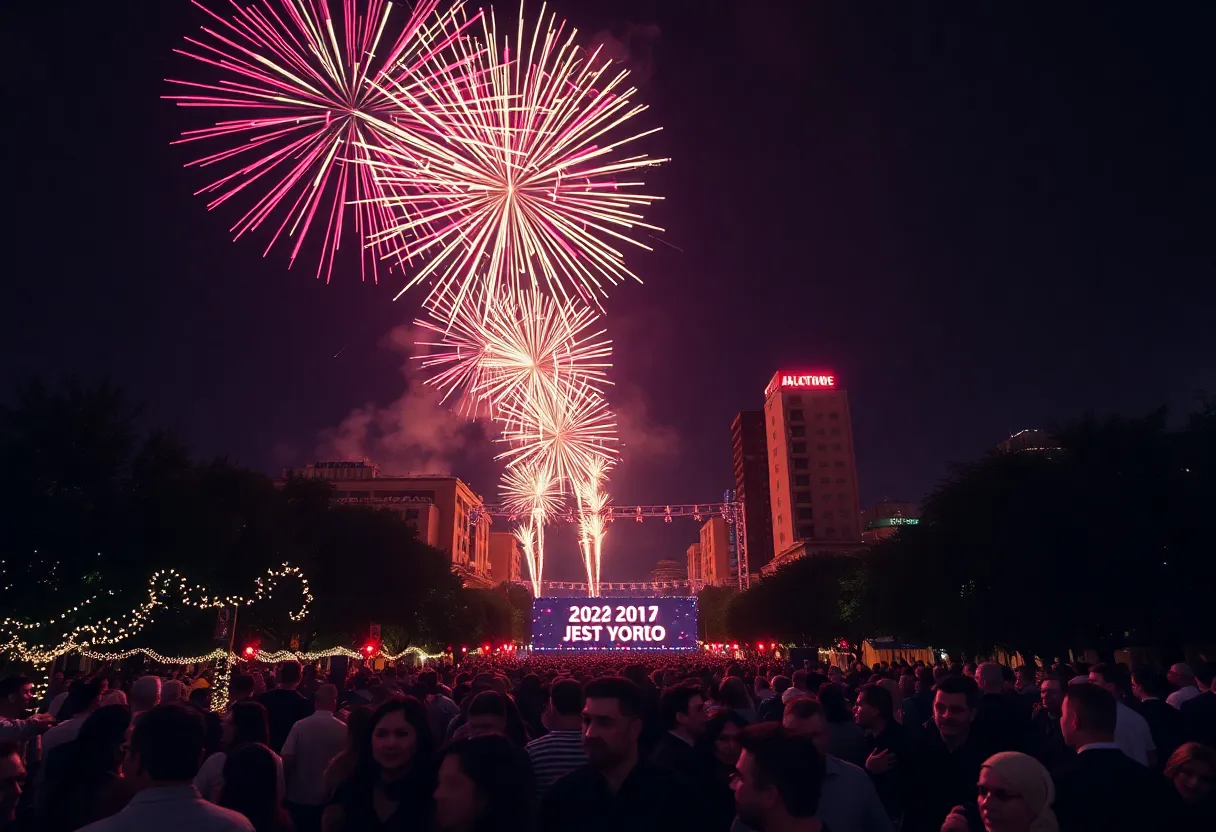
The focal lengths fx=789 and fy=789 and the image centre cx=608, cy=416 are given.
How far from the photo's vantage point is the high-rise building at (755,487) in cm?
16300

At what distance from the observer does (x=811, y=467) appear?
123m

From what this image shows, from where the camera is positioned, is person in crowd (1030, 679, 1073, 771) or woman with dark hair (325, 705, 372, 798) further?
person in crowd (1030, 679, 1073, 771)

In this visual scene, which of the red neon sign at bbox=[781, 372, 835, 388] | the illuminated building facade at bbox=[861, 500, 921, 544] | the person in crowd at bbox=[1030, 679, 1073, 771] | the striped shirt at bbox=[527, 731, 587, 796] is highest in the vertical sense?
the red neon sign at bbox=[781, 372, 835, 388]

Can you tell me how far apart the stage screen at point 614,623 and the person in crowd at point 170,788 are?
47.6 m

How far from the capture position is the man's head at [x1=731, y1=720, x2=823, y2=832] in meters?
3.65

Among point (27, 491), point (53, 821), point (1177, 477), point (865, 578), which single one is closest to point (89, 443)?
point (27, 491)

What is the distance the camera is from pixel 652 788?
409 cm

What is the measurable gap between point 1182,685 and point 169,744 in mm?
11222

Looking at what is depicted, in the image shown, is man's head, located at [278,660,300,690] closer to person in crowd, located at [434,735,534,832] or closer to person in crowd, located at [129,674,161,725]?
person in crowd, located at [129,674,161,725]

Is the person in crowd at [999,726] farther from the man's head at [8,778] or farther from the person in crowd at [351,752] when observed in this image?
the man's head at [8,778]

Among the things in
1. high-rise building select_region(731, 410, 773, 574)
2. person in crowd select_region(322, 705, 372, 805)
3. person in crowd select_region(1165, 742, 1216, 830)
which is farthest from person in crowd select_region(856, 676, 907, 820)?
high-rise building select_region(731, 410, 773, 574)

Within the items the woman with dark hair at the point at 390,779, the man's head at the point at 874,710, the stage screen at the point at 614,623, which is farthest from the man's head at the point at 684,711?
the stage screen at the point at 614,623

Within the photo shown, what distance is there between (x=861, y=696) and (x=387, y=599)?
50525 millimetres

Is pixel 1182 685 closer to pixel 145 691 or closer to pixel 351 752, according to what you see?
pixel 351 752
